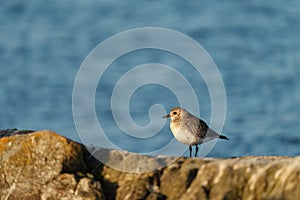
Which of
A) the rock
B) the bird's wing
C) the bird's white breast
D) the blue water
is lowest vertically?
the rock

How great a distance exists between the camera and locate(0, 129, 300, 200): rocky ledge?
990 centimetres

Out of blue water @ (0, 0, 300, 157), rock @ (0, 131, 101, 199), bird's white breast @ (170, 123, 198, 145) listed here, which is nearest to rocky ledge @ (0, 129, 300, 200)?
rock @ (0, 131, 101, 199)

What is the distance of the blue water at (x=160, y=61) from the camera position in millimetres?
33031

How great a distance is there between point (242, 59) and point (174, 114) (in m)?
29.4

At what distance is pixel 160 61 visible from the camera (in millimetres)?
39281

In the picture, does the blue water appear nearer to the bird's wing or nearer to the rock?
the bird's wing

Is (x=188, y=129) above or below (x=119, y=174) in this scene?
above

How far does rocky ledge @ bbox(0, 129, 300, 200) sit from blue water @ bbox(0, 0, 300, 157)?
56.0 ft

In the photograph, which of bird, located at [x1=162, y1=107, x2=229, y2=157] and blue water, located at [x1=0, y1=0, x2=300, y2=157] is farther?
blue water, located at [x1=0, y1=0, x2=300, y2=157]

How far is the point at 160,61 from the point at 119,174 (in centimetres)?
2893

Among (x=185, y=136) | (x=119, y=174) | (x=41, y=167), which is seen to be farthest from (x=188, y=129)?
(x=41, y=167)

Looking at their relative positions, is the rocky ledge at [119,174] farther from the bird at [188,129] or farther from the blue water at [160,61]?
the blue water at [160,61]

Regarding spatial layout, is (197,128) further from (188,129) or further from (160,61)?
(160,61)

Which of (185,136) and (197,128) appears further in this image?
(197,128)
